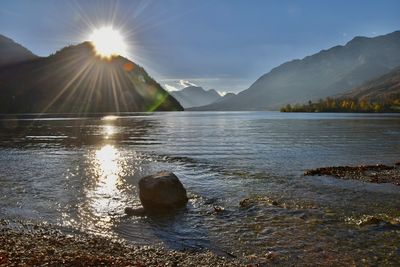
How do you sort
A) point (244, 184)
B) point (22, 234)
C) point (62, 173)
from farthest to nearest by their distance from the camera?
point (62, 173)
point (244, 184)
point (22, 234)

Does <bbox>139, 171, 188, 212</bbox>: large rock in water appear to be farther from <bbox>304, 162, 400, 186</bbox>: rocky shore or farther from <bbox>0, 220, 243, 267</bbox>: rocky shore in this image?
<bbox>304, 162, 400, 186</bbox>: rocky shore

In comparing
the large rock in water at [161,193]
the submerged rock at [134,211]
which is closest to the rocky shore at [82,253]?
the submerged rock at [134,211]

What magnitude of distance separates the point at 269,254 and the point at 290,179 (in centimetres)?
1846

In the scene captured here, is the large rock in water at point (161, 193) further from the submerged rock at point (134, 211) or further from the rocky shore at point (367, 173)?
the rocky shore at point (367, 173)

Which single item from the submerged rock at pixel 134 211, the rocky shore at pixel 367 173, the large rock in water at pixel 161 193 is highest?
Answer: the large rock in water at pixel 161 193

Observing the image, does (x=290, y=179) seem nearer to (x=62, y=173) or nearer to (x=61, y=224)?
(x=61, y=224)

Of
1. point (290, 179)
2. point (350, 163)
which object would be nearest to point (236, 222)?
point (290, 179)

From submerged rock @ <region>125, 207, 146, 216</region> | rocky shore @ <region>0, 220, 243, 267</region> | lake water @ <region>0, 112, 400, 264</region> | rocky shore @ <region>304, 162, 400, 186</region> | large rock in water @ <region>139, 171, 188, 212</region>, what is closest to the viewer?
rocky shore @ <region>0, 220, 243, 267</region>

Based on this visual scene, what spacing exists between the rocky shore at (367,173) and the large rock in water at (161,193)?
17040 millimetres

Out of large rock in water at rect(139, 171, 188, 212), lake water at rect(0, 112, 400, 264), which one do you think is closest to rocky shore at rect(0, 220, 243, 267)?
lake water at rect(0, 112, 400, 264)

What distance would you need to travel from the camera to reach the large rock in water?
2414 centimetres

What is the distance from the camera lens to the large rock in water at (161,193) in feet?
79.2

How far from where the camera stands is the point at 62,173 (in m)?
37.7

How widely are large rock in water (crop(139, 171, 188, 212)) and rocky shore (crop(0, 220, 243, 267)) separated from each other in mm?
6121
